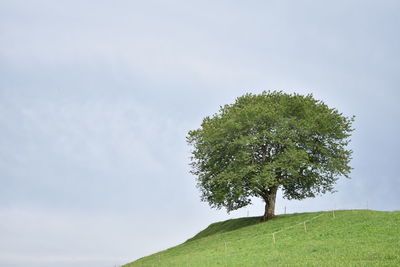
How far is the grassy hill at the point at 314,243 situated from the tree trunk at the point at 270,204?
478 cm

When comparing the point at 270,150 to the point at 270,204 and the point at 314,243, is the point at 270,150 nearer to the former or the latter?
the point at 270,204

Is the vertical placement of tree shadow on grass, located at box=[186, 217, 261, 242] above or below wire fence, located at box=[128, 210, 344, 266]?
above

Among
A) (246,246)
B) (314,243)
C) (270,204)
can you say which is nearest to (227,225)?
(270,204)

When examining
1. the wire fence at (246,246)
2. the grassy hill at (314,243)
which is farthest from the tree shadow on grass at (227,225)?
the wire fence at (246,246)

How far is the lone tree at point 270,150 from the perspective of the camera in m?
55.0

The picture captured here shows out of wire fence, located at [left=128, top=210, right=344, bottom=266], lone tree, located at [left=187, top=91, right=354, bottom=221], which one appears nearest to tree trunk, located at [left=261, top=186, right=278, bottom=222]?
lone tree, located at [left=187, top=91, right=354, bottom=221]

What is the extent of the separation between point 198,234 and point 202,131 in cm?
2309

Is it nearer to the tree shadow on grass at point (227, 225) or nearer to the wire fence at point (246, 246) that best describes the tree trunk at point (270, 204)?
the tree shadow on grass at point (227, 225)

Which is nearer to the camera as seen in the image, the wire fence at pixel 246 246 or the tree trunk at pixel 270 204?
the wire fence at pixel 246 246

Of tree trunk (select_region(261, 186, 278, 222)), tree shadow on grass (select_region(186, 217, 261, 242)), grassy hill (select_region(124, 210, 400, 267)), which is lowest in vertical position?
grassy hill (select_region(124, 210, 400, 267))

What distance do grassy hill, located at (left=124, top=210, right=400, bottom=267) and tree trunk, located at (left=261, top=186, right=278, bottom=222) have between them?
15.7 feet

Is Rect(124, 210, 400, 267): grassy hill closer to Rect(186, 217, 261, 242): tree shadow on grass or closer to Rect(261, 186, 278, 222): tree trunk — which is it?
Rect(261, 186, 278, 222): tree trunk

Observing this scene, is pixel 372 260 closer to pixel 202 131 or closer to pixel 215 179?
pixel 215 179

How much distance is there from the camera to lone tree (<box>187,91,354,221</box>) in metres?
55.0
